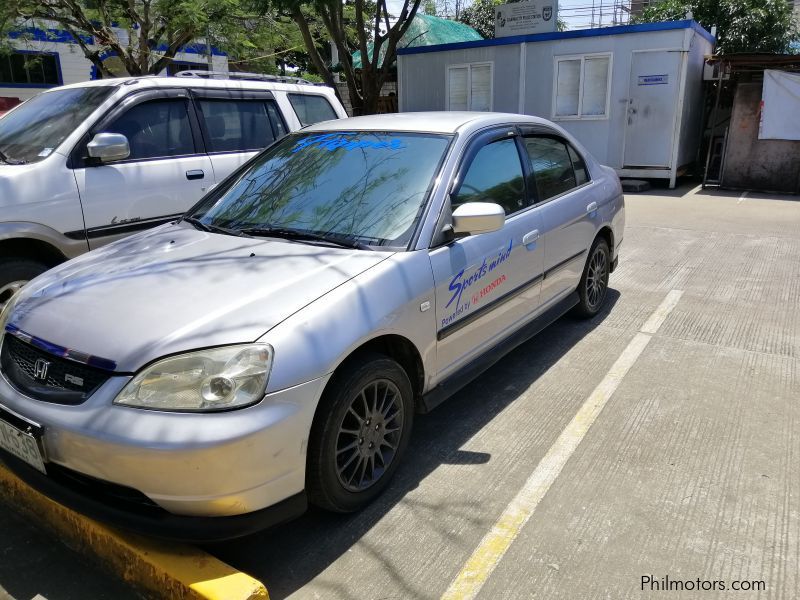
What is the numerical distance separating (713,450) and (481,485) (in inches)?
50.7

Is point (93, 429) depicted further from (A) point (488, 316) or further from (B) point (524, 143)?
(B) point (524, 143)

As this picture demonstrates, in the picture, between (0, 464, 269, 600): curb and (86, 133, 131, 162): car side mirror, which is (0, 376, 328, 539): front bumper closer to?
(0, 464, 269, 600): curb

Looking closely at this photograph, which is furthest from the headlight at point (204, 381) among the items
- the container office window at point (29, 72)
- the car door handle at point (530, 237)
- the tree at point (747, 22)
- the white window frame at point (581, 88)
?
the container office window at point (29, 72)

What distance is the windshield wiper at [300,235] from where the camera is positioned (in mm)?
3086

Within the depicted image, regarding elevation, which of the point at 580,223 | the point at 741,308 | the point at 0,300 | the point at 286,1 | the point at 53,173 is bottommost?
the point at 741,308

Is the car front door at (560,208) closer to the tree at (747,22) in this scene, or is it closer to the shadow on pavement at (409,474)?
the shadow on pavement at (409,474)

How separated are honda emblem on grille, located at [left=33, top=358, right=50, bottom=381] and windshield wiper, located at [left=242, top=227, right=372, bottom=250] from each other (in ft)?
3.97

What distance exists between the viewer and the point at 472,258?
3387mm

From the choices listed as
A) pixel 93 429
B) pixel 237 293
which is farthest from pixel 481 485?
pixel 93 429

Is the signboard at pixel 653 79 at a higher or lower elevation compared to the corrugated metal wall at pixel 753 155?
higher

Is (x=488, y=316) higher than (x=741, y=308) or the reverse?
higher

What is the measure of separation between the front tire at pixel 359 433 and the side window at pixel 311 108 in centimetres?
402

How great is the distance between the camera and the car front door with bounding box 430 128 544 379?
127 inches

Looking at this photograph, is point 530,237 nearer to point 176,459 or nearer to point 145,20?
point 176,459
